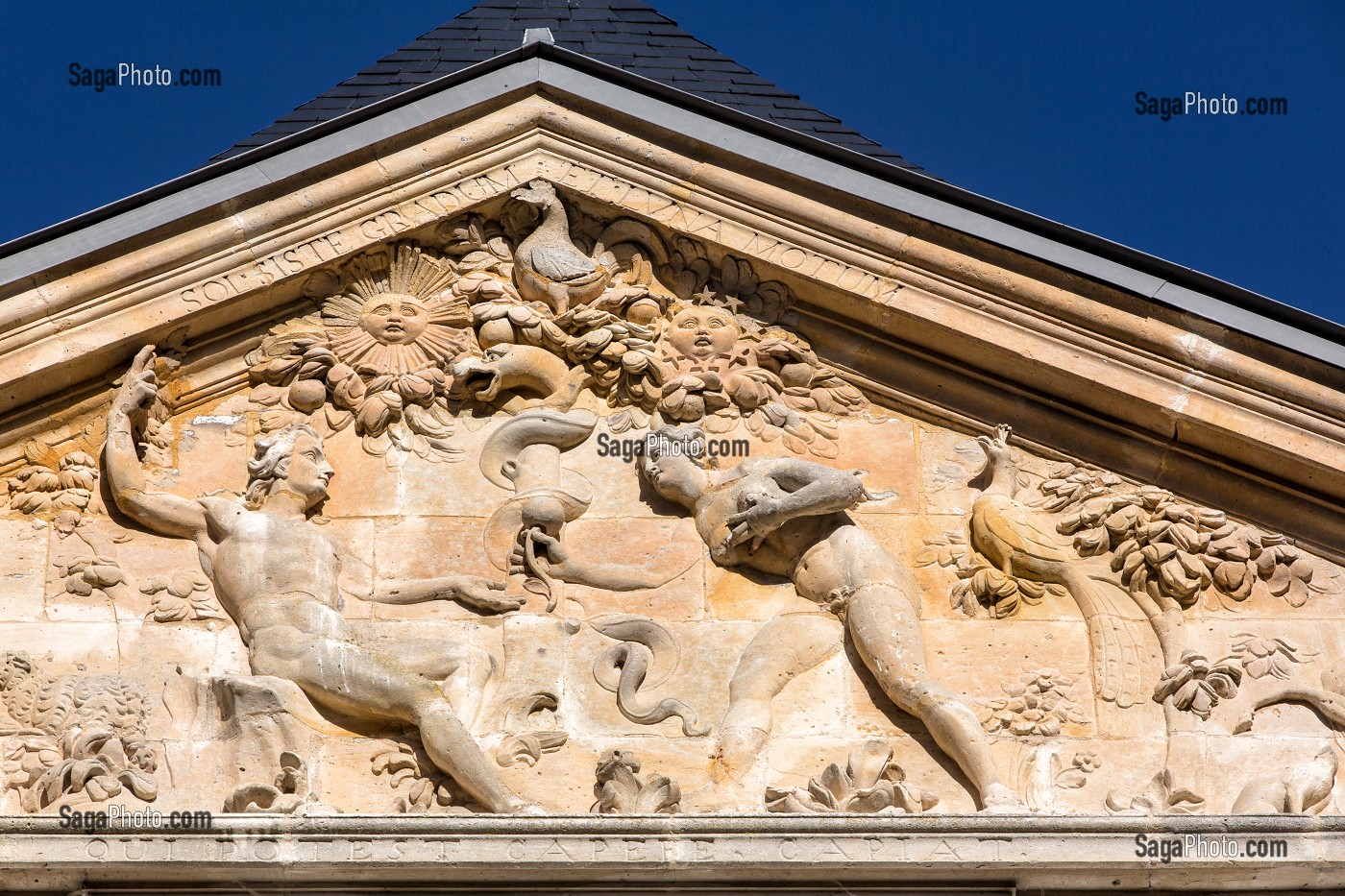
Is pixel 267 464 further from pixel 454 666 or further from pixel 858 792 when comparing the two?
pixel 858 792

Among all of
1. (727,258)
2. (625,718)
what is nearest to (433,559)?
(625,718)

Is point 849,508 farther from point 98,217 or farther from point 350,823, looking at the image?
point 98,217

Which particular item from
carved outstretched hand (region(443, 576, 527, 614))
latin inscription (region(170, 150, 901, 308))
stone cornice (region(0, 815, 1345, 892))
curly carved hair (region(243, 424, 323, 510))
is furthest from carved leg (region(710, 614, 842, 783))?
curly carved hair (region(243, 424, 323, 510))

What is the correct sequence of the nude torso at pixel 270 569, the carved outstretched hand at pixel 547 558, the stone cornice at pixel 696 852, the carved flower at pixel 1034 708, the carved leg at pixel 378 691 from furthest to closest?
the carved outstretched hand at pixel 547 558
the nude torso at pixel 270 569
the carved flower at pixel 1034 708
the carved leg at pixel 378 691
the stone cornice at pixel 696 852

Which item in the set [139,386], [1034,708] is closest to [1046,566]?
[1034,708]

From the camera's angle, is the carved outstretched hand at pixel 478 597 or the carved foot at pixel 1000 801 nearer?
the carved foot at pixel 1000 801

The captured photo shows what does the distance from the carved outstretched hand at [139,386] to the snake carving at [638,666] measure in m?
1.72

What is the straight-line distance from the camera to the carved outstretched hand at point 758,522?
849 centimetres

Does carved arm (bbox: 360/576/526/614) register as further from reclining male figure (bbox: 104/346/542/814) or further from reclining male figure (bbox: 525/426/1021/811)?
reclining male figure (bbox: 525/426/1021/811)

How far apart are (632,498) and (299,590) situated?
1177 millimetres

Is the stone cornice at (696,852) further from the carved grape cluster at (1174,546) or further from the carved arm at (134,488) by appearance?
the carved arm at (134,488)

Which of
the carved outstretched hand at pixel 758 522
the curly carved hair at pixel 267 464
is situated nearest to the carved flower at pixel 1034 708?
the carved outstretched hand at pixel 758 522

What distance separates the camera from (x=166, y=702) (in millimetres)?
8180

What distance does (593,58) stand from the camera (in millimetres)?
10023
